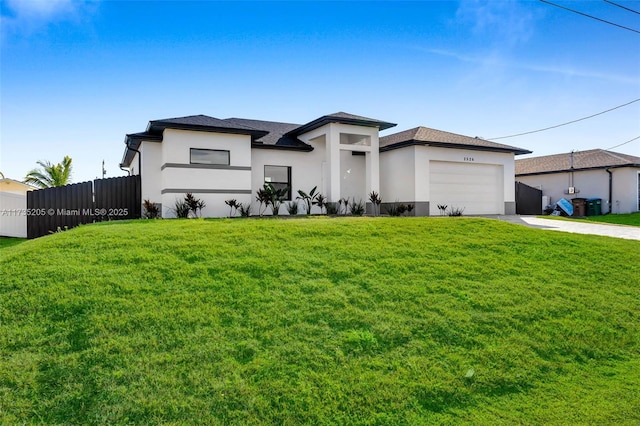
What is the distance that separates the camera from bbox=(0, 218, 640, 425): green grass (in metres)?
3.48

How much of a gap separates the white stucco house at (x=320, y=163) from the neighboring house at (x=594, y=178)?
10.5 metres

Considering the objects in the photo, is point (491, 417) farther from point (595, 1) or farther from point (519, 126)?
point (519, 126)

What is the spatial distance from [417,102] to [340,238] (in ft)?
40.1

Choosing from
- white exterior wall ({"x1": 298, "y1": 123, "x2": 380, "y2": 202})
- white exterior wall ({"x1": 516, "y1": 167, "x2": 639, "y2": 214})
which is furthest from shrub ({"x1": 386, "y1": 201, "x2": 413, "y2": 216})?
white exterior wall ({"x1": 516, "y1": 167, "x2": 639, "y2": 214})

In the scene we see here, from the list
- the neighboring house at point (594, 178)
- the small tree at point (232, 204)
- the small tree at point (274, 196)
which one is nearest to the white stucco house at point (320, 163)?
the small tree at point (232, 204)

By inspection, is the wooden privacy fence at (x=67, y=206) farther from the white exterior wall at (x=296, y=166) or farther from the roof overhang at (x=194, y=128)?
the white exterior wall at (x=296, y=166)

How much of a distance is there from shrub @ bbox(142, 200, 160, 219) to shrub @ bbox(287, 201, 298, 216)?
556cm

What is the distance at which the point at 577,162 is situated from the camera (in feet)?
92.6

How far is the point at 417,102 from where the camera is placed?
18016mm

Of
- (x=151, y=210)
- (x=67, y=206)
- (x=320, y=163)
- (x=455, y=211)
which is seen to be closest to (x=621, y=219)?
(x=455, y=211)

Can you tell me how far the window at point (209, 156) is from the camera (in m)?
14.9

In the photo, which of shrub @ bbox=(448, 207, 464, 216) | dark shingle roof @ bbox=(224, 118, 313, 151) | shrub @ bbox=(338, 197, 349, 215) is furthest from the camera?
shrub @ bbox=(448, 207, 464, 216)

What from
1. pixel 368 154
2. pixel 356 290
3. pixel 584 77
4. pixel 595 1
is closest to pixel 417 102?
pixel 368 154

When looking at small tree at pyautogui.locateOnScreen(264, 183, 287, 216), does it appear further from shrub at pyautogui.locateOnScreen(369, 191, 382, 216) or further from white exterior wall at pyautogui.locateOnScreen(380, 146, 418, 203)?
white exterior wall at pyautogui.locateOnScreen(380, 146, 418, 203)
